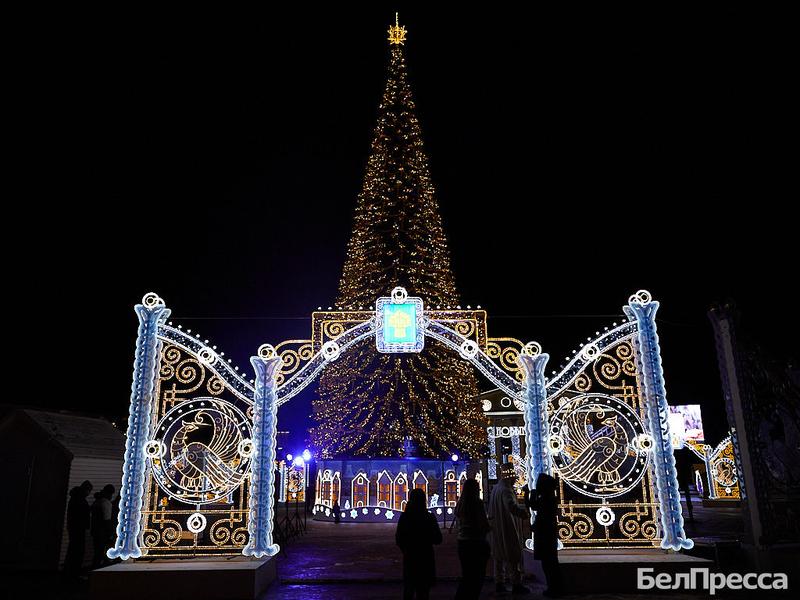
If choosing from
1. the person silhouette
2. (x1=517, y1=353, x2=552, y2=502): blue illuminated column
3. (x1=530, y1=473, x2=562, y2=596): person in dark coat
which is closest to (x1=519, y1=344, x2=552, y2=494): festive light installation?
(x1=517, y1=353, x2=552, y2=502): blue illuminated column

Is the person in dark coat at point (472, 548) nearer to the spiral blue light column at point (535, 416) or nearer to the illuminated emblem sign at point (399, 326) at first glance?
the spiral blue light column at point (535, 416)

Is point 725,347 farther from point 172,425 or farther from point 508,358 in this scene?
point 172,425

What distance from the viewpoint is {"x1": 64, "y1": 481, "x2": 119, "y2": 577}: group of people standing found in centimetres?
865

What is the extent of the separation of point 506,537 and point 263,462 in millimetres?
3387

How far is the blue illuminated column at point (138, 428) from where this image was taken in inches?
303

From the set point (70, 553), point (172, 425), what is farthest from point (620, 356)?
point (70, 553)

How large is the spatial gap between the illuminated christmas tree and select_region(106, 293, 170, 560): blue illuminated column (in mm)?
10791

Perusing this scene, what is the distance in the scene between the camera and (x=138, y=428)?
26.3 ft

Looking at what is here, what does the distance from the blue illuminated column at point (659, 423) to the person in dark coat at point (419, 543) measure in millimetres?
3819

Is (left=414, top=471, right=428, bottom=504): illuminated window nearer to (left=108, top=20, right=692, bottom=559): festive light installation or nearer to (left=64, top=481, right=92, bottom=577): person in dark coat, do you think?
(left=108, top=20, right=692, bottom=559): festive light installation

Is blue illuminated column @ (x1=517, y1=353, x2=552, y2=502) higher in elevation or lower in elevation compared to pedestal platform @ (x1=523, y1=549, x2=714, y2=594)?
higher

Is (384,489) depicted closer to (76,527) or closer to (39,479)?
(39,479)

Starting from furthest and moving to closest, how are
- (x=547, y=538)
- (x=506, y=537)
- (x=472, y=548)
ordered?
(x=506, y=537) → (x=547, y=538) → (x=472, y=548)

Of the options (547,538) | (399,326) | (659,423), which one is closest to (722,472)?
(659,423)
